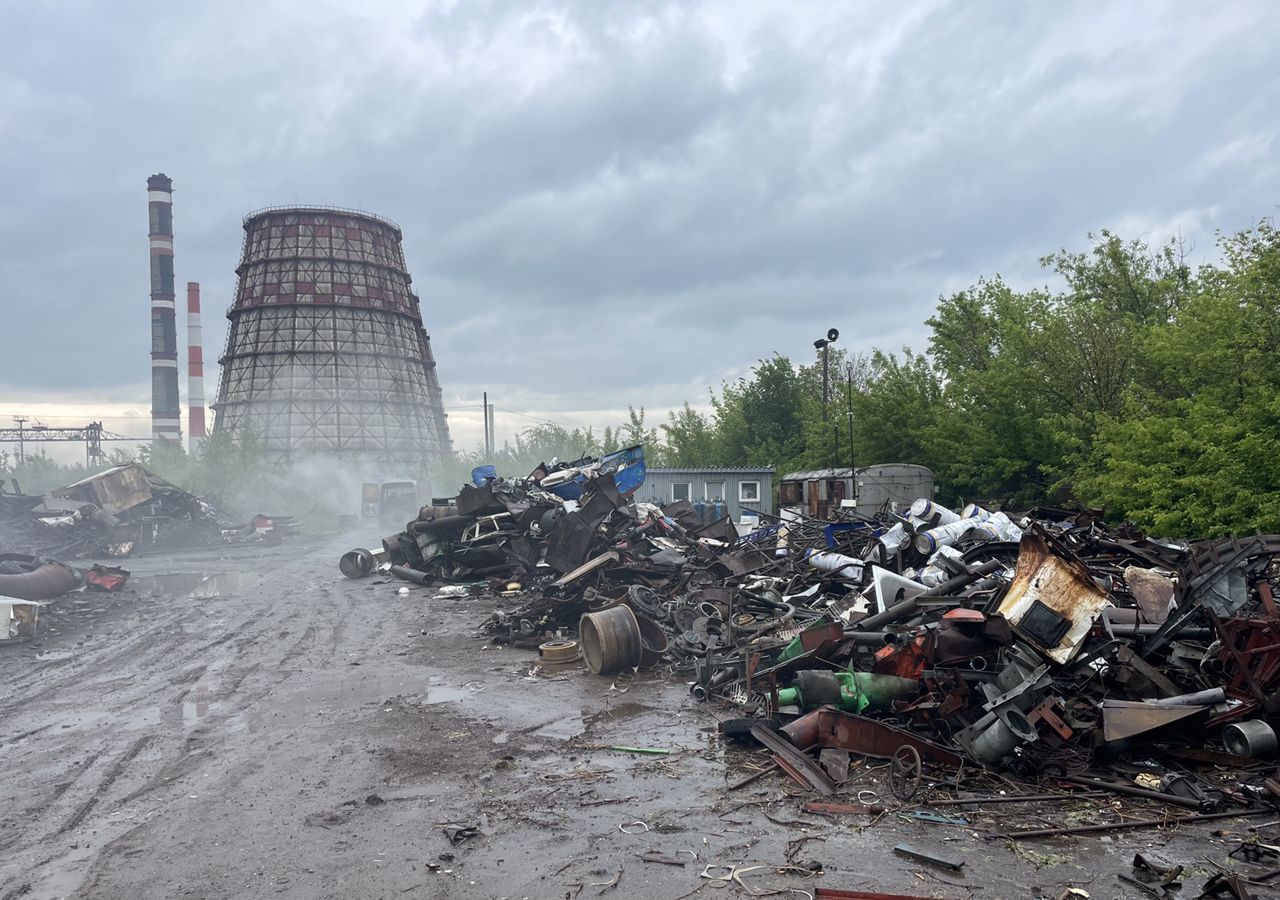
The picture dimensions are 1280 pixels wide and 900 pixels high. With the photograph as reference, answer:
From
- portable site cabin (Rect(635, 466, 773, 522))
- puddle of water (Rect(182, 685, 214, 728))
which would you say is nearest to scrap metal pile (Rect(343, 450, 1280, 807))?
puddle of water (Rect(182, 685, 214, 728))

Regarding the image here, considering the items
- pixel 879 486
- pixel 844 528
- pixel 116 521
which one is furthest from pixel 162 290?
pixel 844 528

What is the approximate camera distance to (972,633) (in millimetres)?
6914

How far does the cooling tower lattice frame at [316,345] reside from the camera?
5778cm

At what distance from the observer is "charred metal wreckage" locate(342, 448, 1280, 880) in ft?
19.4

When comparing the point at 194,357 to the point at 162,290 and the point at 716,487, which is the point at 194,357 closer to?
the point at 162,290

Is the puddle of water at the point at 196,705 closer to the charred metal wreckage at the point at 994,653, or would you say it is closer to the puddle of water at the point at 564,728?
the puddle of water at the point at 564,728

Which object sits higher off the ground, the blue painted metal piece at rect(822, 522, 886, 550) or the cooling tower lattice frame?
the cooling tower lattice frame

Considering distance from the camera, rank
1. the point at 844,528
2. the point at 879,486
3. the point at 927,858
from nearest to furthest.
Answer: the point at 927,858 < the point at 844,528 < the point at 879,486

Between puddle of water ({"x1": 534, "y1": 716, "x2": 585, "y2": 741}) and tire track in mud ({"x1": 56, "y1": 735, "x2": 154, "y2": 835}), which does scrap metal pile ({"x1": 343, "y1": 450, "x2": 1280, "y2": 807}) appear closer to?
puddle of water ({"x1": 534, "y1": 716, "x2": 585, "y2": 741})

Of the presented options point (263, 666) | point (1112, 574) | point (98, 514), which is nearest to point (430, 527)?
point (263, 666)

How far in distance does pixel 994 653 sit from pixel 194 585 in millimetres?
18781

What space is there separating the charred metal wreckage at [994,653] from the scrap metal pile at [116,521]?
20.9 meters

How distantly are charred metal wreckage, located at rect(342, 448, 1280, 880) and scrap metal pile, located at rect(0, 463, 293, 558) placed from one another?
20.9m

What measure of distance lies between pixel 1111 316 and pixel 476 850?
81.1 feet
